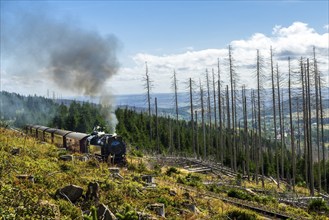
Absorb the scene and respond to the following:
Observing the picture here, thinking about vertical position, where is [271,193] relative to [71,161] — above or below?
below

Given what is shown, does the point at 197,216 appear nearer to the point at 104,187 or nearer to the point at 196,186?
the point at 104,187

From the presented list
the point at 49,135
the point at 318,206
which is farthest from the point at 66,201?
the point at 49,135

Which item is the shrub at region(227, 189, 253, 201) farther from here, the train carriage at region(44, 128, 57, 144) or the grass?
the train carriage at region(44, 128, 57, 144)

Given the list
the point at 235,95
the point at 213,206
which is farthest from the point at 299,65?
the point at 213,206

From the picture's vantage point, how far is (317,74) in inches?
1427

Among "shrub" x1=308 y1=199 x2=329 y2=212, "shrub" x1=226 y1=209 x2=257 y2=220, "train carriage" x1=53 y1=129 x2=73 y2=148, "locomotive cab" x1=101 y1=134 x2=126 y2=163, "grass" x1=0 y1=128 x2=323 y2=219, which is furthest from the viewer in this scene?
"train carriage" x1=53 y1=129 x2=73 y2=148

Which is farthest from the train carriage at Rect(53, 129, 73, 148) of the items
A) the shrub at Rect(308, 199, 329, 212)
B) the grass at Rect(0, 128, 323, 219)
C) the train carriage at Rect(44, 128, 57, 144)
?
the shrub at Rect(308, 199, 329, 212)

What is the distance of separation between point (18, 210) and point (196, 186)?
1646 centimetres

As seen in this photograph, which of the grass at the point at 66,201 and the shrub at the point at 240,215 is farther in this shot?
the shrub at the point at 240,215

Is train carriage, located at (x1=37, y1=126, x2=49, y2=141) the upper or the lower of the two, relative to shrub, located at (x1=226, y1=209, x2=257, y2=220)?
upper

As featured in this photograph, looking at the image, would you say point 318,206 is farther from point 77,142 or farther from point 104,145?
point 77,142

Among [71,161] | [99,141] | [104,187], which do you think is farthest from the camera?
[99,141]

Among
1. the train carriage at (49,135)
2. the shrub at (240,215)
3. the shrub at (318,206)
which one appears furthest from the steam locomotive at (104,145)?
the shrub at (240,215)

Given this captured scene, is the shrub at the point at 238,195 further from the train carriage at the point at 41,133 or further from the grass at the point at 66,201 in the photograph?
the train carriage at the point at 41,133
